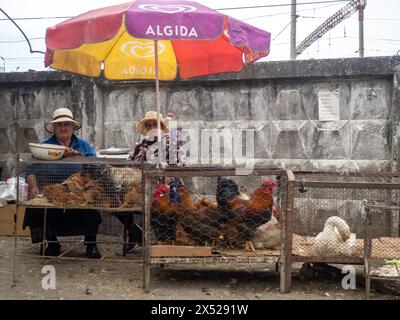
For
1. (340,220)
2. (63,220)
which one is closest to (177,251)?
(340,220)

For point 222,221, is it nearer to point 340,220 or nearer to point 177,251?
point 177,251

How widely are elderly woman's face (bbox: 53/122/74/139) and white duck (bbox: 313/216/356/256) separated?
3.33 metres

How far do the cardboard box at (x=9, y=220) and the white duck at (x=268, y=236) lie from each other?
3.70m

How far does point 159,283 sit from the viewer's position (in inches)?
181

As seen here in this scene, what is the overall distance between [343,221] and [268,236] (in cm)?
79

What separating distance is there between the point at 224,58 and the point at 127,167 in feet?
6.89

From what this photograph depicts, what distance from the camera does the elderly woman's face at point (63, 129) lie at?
5.56 metres

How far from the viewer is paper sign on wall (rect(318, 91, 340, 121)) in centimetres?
633

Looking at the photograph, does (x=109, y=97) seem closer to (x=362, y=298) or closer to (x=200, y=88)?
(x=200, y=88)

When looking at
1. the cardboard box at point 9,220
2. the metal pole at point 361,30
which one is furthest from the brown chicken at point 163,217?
the metal pole at point 361,30

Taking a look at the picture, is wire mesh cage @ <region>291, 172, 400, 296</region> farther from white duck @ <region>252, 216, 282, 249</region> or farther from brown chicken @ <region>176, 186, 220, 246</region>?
brown chicken @ <region>176, 186, 220, 246</region>

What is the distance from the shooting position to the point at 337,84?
6328mm

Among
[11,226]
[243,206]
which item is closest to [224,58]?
[243,206]

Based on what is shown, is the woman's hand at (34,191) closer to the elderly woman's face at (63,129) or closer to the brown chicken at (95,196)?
the brown chicken at (95,196)
